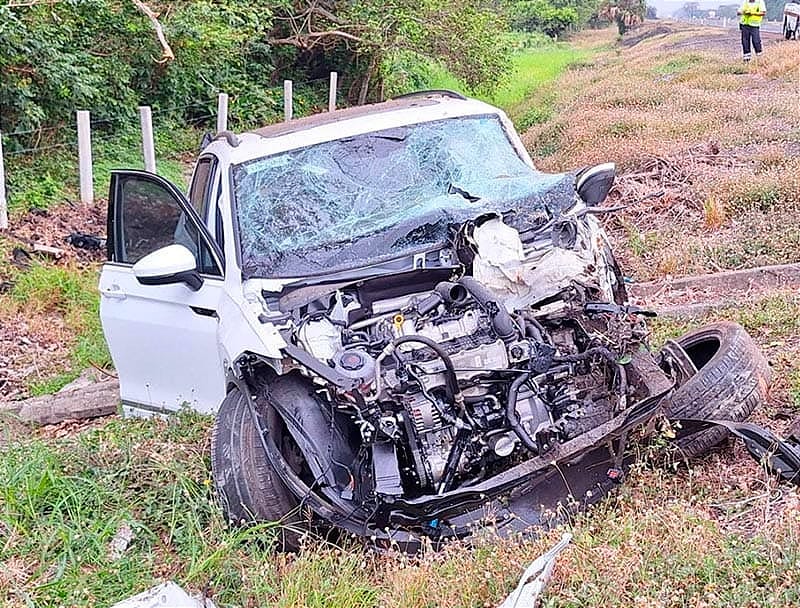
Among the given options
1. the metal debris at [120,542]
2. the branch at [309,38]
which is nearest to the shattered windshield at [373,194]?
the metal debris at [120,542]

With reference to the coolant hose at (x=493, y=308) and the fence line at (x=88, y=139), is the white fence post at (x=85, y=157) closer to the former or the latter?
the fence line at (x=88, y=139)

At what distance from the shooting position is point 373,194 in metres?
4.64

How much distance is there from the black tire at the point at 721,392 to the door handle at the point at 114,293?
122 inches

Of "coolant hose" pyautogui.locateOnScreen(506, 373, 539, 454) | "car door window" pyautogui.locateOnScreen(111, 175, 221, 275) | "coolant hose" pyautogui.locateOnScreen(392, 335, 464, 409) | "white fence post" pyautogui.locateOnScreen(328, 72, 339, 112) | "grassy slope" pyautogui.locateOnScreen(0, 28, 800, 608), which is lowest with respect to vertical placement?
"grassy slope" pyautogui.locateOnScreen(0, 28, 800, 608)

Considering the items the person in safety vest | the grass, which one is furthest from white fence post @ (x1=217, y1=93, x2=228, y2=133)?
the person in safety vest

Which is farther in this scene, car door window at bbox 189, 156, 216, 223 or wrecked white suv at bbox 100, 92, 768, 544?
car door window at bbox 189, 156, 216, 223

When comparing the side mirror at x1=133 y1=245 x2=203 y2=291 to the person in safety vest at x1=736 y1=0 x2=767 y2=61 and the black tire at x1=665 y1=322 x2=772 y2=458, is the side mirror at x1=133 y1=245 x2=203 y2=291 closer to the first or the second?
the black tire at x1=665 y1=322 x2=772 y2=458

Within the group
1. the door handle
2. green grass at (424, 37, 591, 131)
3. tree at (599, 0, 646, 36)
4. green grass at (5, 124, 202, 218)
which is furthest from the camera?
tree at (599, 0, 646, 36)

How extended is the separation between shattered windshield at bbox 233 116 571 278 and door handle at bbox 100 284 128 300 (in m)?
0.97

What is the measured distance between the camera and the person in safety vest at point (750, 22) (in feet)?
61.8

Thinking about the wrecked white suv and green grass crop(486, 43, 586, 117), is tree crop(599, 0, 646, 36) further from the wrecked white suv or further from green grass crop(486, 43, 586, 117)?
the wrecked white suv

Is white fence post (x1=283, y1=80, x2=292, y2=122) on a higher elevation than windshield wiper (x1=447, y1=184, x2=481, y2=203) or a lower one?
higher

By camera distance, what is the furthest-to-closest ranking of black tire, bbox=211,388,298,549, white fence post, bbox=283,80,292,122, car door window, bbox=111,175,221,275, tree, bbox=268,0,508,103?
tree, bbox=268,0,508,103, white fence post, bbox=283,80,292,122, car door window, bbox=111,175,221,275, black tire, bbox=211,388,298,549

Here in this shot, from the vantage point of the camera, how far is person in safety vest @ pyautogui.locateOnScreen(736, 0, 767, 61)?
18844 mm
